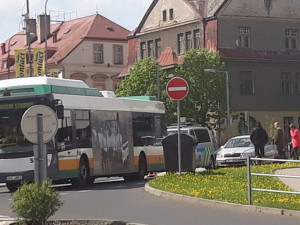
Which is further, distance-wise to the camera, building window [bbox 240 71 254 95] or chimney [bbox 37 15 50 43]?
chimney [bbox 37 15 50 43]

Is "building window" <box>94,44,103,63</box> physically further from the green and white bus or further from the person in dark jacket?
the green and white bus

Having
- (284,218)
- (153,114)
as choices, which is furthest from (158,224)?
(153,114)

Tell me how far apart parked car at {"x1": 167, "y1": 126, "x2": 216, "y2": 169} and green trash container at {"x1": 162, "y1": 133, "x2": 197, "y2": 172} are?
35.1 feet

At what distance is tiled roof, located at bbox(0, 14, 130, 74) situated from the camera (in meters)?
89.8

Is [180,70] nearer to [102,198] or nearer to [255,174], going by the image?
[102,198]

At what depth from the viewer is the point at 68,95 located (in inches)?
1007

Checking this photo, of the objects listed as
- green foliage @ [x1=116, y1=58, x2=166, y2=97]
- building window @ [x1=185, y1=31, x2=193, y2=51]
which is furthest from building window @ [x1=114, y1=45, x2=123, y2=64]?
green foliage @ [x1=116, y1=58, x2=166, y2=97]

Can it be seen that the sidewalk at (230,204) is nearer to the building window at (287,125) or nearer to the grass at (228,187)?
the grass at (228,187)

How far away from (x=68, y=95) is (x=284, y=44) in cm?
4938

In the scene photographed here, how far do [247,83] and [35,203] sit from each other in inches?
2307

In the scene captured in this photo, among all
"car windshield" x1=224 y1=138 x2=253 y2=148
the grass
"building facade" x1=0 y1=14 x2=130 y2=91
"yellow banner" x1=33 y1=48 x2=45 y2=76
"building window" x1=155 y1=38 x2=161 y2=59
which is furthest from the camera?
"building facade" x1=0 y1=14 x2=130 y2=91

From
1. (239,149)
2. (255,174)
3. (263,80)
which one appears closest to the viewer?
(255,174)

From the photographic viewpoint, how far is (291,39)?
7338 centimetres

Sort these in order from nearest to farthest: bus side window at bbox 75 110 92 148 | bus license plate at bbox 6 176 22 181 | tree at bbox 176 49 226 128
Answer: bus license plate at bbox 6 176 22 181 < bus side window at bbox 75 110 92 148 < tree at bbox 176 49 226 128
